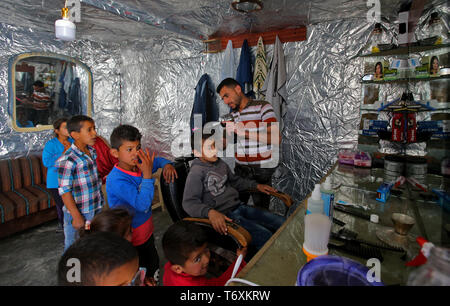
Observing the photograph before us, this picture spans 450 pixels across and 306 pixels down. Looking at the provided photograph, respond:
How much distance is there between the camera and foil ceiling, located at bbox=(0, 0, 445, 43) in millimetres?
2297

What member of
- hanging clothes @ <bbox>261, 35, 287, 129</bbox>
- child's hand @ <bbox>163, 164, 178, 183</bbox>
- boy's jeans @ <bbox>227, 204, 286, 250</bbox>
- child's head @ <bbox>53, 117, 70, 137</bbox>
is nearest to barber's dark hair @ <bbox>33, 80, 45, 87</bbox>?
child's head @ <bbox>53, 117, 70, 137</bbox>

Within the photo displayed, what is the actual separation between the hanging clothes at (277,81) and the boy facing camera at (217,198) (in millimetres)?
1361

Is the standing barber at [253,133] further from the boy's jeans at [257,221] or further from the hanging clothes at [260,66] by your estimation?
the hanging clothes at [260,66]

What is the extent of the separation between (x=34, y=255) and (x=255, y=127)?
2.37 m

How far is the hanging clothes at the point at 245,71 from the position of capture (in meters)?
3.06

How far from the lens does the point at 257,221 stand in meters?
1.74

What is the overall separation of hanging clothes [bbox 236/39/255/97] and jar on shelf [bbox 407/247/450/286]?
2.73 metres

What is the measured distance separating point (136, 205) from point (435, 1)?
2790 millimetres

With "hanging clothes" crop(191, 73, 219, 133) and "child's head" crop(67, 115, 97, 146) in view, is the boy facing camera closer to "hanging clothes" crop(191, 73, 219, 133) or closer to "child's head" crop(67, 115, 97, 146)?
"child's head" crop(67, 115, 97, 146)

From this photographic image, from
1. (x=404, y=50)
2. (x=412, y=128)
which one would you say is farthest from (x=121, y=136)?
(x=404, y=50)

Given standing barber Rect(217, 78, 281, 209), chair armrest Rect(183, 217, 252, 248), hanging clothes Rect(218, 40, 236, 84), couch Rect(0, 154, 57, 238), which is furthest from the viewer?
hanging clothes Rect(218, 40, 236, 84)

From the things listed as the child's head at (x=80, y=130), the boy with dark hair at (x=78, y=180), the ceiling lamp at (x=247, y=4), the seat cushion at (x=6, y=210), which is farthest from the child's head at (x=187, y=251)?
the seat cushion at (x=6, y=210)

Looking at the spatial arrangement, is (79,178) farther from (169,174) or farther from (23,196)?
(23,196)

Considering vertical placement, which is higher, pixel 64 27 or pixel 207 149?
pixel 64 27
